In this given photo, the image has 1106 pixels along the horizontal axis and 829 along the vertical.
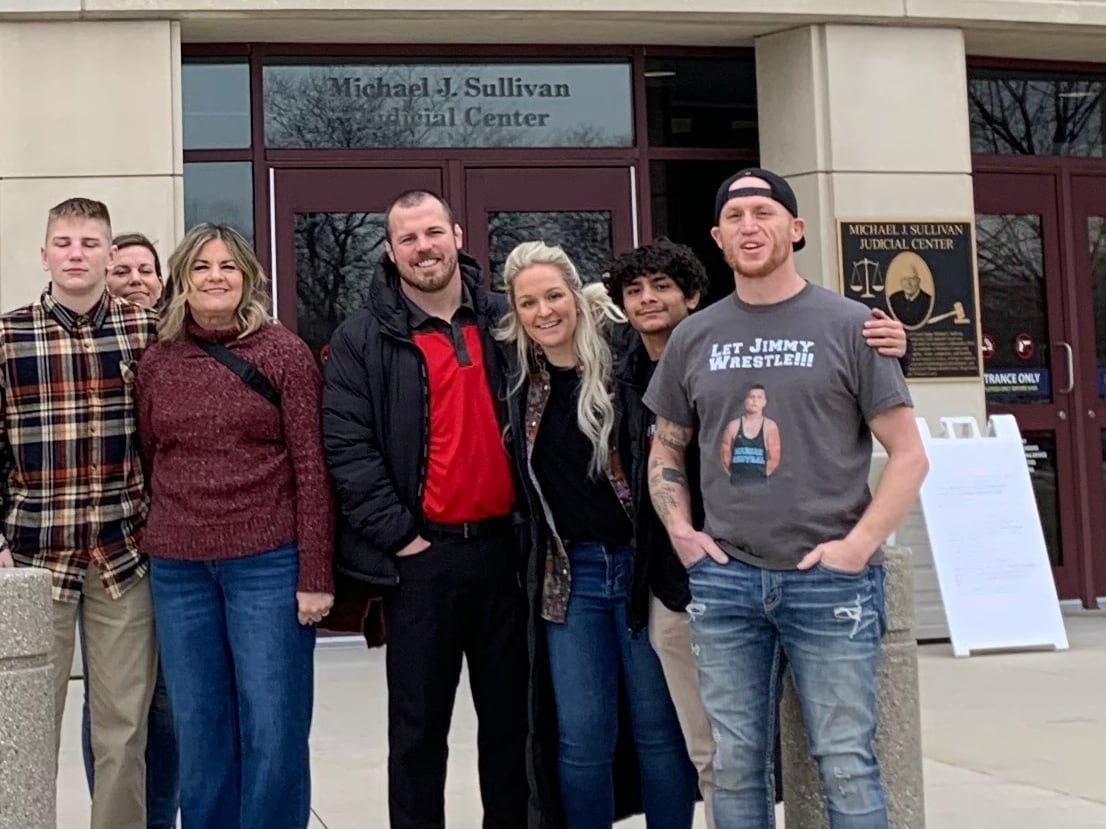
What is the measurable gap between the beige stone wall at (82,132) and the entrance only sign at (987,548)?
15.4 feet

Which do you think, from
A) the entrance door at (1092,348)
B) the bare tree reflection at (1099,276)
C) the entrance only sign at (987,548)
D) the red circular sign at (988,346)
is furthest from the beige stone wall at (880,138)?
the bare tree reflection at (1099,276)

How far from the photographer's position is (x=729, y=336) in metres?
4.12

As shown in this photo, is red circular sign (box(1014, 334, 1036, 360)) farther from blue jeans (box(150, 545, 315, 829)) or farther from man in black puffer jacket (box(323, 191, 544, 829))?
blue jeans (box(150, 545, 315, 829))

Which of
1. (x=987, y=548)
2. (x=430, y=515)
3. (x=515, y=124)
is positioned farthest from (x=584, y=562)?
(x=515, y=124)

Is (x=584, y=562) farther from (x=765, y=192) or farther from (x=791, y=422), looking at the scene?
(x=765, y=192)

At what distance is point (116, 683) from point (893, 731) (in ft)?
7.34

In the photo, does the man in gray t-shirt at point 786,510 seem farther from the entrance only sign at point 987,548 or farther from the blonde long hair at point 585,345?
the entrance only sign at point 987,548

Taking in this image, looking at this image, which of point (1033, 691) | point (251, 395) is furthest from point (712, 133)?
point (251, 395)

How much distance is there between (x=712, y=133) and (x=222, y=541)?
6750mm

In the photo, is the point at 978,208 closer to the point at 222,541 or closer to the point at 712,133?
the point at 712,133

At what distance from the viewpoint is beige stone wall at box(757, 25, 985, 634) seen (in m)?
9.85

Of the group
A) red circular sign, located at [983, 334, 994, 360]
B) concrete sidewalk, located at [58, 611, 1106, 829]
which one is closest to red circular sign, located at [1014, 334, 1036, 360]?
red circular sign, located at [983, 334, 994, 360]

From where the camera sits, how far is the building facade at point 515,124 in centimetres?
918

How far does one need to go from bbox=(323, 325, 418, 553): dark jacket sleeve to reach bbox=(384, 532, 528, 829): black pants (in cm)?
14
